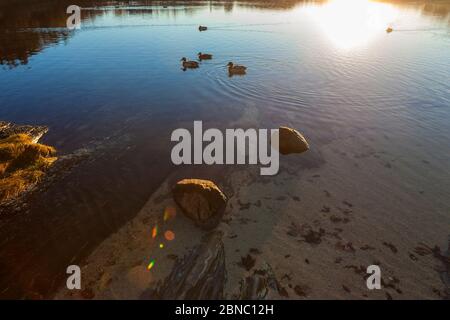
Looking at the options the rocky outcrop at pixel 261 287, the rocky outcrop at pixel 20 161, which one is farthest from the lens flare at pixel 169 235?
the rocky outcrop at pixel 20 161

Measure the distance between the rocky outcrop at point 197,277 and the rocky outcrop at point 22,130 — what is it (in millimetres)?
13550

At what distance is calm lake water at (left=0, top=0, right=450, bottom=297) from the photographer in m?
11.8

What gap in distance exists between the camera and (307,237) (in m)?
10.9

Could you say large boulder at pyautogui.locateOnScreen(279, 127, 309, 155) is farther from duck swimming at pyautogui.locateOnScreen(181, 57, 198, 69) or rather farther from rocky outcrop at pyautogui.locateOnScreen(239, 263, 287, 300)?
duck swimming at pyautogui.locateOnScreen(181, 57, 198, 69)

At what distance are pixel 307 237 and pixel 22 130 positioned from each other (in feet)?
61.9

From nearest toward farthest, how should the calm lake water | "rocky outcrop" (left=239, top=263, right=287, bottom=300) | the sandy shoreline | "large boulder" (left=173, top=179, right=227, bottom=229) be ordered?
1. "rocky outcrop" (left=239, top=263, right=287, bottom=300)
2. the sandy shoreline
3. "large boulder" (left=173, top=179, right=227, bottom=229)
4. the calm lake water

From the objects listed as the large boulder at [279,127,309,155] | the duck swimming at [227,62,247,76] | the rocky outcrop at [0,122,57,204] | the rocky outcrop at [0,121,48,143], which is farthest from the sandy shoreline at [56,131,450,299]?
the duck swimming at [227,62,247,76]

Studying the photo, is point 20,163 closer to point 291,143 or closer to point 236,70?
point 291,143

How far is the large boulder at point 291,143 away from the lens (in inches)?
653

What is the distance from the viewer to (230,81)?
1101 inches

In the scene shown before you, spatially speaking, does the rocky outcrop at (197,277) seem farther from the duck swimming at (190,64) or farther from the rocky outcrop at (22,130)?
the duck swimming at (190,64)

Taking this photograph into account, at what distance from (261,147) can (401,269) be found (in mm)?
9589

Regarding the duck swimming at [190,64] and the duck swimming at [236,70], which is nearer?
the duck swimming at [236,70]

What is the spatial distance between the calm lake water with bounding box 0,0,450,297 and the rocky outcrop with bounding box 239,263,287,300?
585 centimetres
